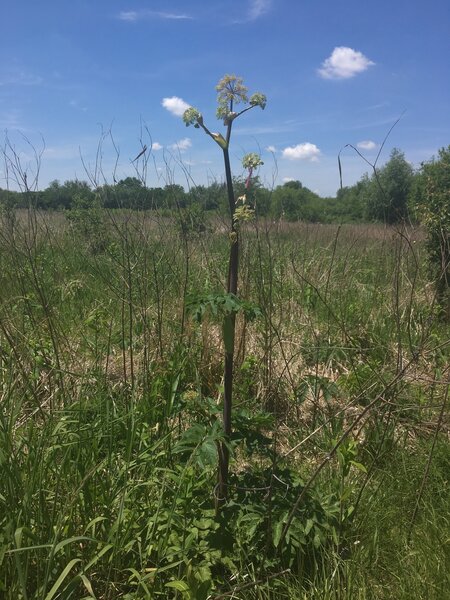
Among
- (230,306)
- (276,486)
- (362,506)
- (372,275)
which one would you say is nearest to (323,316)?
(372,275)

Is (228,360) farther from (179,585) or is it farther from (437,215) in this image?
(437,215)

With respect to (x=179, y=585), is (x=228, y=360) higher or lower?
higher

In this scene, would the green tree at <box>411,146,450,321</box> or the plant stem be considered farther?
the green tree at <box>411,146,450,321</box>

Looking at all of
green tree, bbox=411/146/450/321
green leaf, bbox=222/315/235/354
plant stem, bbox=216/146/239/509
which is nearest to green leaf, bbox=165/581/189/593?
plant stem, bbox=216/146/239/509

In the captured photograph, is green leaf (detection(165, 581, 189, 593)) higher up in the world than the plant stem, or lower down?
lower down

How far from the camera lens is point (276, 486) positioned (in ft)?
5.50

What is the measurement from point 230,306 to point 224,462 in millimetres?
652

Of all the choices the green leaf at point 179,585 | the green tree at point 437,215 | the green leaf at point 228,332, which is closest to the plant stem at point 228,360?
the green leaf at point 228,332

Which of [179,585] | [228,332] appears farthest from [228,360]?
[179,585]

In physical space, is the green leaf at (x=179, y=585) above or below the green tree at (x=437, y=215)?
below

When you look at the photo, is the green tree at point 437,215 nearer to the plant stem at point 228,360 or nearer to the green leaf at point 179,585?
the plant stem at point 228,360

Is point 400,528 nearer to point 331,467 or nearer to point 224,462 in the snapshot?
point 331,467

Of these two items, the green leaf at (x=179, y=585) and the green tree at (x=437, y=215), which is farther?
the green tree at (x=437, y=215)

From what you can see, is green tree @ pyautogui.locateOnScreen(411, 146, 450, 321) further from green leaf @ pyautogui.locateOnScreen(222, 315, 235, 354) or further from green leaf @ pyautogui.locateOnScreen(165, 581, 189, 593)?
green leaf @ pyautogui.locateOnScreen(165, 581, 189, 593)
